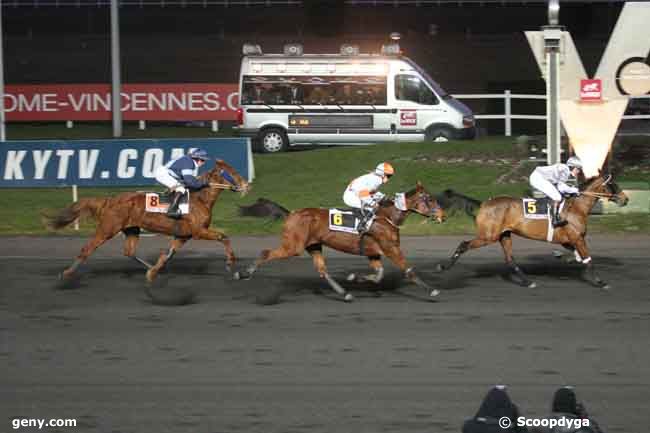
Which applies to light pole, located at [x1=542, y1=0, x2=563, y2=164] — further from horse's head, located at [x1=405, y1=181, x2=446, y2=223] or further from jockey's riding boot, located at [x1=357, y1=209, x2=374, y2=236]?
jockey's riding boot, located at [x1=357, y1=209, x2=374, y2=236]

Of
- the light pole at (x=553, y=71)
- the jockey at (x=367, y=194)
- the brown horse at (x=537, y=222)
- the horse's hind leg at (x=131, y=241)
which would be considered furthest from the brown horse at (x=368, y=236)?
the light pole at (x=553, y=71)

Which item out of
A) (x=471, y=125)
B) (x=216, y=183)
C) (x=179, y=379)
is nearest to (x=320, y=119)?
(x=471, y=125)

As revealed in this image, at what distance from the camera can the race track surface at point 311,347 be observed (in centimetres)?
923

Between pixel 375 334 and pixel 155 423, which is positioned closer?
pixel 155 423

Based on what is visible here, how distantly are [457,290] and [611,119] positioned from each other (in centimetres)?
747

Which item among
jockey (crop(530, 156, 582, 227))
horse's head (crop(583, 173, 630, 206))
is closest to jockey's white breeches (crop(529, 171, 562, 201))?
jockey (crop(530, 156, 582, 227))

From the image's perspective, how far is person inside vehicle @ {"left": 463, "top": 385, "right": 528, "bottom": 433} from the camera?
5.28m

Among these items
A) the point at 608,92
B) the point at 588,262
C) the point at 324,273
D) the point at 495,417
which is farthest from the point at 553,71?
the point at 495,417

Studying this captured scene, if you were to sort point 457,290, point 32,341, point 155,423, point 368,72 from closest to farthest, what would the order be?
1. point 155,423
2. point 32,341
3. point 457,290
4. point 368,72

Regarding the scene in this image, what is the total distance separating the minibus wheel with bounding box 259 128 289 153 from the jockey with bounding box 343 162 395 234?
47.7 ft

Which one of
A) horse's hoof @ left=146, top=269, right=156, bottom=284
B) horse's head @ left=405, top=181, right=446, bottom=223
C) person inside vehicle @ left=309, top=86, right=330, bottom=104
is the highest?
person inside vehicle @ left=309, top=86, right=330, bottom=104

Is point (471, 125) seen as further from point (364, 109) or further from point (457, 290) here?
point (457, 290)

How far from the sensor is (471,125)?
90.1ft

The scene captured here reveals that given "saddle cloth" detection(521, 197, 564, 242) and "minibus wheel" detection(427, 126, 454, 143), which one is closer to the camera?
"saddle cloth" detection(521, 197, 564, 242)
